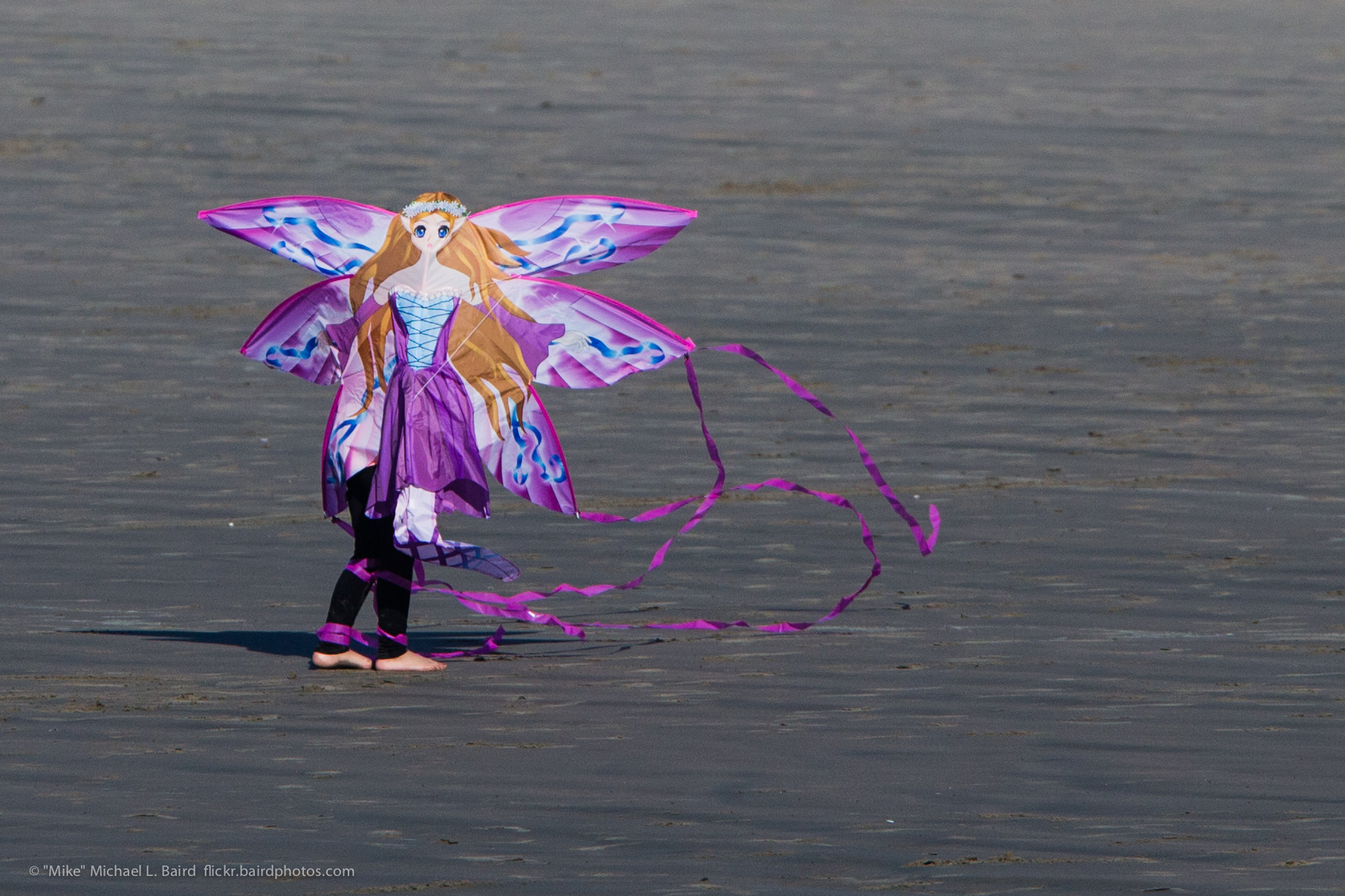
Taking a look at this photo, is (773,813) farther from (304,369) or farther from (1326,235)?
(1326,235)

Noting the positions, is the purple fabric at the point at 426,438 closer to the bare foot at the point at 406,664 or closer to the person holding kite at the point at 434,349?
the person holding kite at the point at 434,349

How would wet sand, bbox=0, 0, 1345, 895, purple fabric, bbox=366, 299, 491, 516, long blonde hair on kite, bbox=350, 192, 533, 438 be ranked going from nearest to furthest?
wet sand, bbox=0, 0, 1345, 895, purple fabric, bbox=366, 299, 491, 516, long blonde hair on kite, bbox=350, 192, 533, 438

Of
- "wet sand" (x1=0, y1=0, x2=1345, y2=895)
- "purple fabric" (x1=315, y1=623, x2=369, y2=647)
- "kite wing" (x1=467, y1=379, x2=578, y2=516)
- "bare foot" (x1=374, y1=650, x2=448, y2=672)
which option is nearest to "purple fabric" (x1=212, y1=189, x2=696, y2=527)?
"kite wing" (x1=467, y1=379, x2=578, y2=516)

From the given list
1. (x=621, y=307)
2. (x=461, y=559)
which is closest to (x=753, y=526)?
(x=621, y=307)

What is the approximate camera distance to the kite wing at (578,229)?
8922mm

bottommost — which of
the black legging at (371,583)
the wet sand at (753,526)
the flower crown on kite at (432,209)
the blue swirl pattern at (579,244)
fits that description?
the wet sand at (753,526)

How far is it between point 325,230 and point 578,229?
0.90 meters

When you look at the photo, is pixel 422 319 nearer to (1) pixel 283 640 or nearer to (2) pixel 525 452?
(2) pixel 525 452

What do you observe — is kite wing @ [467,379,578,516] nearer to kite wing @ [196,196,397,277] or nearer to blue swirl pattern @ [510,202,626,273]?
blue swirl pattern @ [510,202,626,273]

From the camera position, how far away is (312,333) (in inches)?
355

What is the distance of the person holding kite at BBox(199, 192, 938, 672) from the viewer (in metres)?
8.74

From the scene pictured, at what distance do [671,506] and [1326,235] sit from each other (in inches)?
496

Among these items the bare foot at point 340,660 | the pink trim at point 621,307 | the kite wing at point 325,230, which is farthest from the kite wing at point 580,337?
the bare foot at point 340,660

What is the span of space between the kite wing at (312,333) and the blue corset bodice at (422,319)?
11.8 inches
